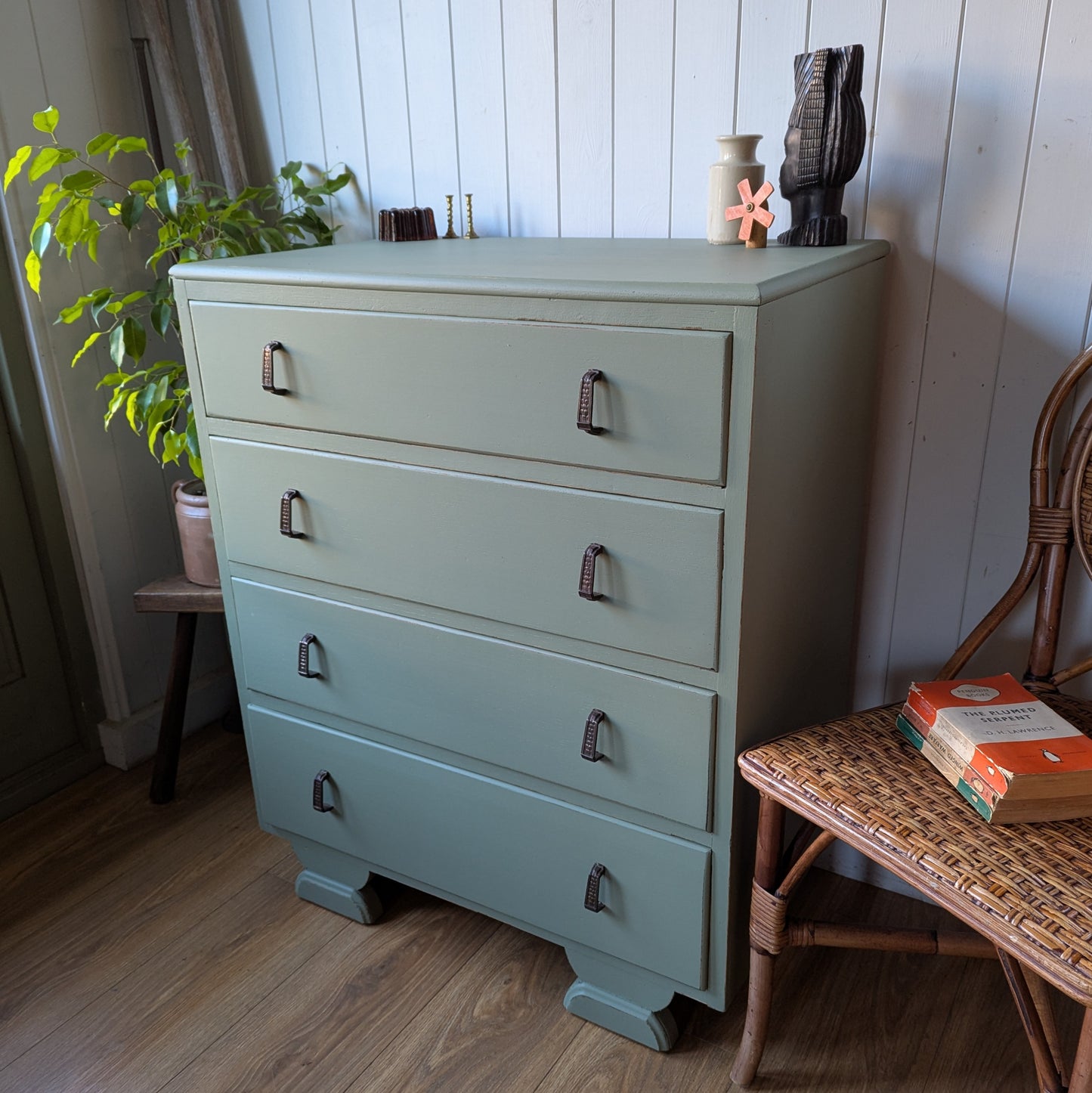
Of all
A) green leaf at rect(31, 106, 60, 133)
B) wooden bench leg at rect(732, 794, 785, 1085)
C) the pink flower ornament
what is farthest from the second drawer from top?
green leaf at rect(31, 106, 60, 133)

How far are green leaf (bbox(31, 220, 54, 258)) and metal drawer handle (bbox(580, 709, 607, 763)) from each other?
3.73 feet

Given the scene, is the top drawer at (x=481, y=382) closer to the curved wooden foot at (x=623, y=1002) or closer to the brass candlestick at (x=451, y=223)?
the brass candlestick at (x=451, y=223)

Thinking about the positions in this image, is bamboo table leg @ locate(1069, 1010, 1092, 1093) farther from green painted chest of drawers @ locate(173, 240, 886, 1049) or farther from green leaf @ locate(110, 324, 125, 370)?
green leaf @ locate(110, 324, 125, 370)

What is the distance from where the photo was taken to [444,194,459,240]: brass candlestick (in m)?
1.63

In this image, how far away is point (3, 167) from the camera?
1664mm

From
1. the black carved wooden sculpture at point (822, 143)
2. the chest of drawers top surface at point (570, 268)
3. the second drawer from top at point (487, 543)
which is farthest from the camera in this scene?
the black carved wooden sculpture at point (822, 143)

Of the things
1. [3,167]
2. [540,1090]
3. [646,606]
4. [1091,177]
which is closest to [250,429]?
[646,606]

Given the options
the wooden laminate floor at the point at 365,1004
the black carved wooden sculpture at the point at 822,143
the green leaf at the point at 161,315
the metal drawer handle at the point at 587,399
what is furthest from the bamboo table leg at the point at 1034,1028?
the green leaf at the point at 161,315

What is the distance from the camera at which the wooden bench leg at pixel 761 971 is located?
1.18 metres

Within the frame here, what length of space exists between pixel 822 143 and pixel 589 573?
0.63 meters

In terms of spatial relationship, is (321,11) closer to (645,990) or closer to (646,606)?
(646,606)

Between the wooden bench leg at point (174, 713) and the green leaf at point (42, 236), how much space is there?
26.9 inches

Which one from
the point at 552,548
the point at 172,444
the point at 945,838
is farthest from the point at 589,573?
the point at 172,444

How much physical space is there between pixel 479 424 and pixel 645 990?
82 centimetres
